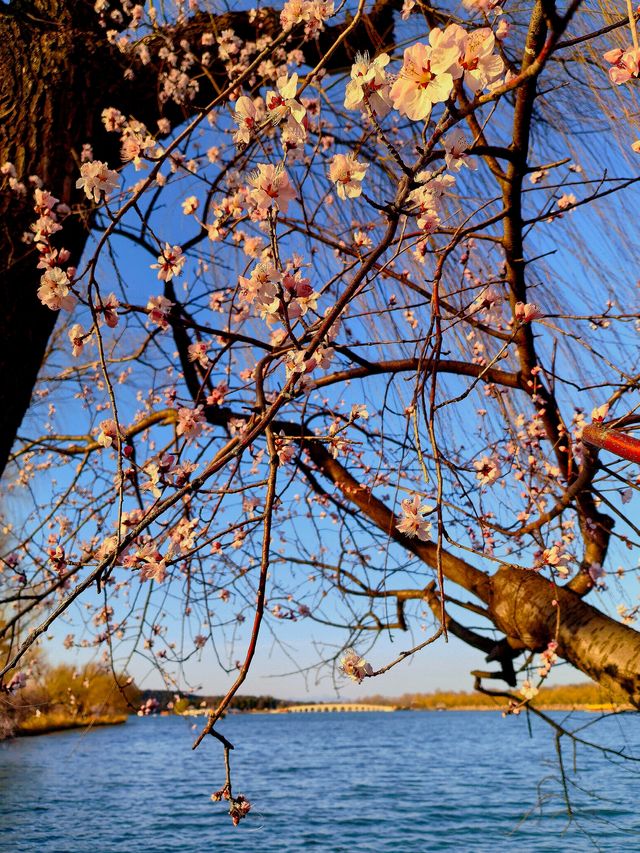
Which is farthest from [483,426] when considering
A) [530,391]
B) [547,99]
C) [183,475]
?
[183,475]

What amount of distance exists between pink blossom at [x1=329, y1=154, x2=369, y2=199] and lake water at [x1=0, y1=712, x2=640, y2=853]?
6.26 feet

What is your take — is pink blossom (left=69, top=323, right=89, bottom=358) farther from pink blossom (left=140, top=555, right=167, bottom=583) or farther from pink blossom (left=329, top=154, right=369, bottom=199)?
pink blossom (left=329, top=154, right=369, bottom=199)

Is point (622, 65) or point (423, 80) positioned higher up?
point (622, 65)

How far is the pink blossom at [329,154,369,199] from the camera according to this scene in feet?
3.21

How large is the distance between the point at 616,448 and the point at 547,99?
6.20 feet

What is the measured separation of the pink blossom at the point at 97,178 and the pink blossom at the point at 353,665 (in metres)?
0.92

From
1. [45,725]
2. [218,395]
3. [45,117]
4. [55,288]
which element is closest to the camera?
[55,288]

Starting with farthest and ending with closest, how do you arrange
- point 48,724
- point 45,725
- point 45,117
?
point 48,724, point 45,725, point 45,117

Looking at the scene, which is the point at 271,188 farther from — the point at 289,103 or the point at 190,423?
the point at 190,423

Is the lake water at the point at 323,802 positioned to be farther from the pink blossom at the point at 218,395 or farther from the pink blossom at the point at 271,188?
the pink blossom at the point at 271,188

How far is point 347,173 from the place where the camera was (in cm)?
99

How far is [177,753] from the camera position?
2145 cm

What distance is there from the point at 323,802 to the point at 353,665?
1067 cm

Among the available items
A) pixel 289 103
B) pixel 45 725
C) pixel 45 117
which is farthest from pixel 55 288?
pixel 45 725
